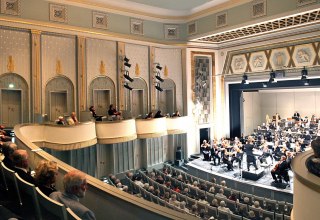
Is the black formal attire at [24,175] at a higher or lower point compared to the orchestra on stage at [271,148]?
higher

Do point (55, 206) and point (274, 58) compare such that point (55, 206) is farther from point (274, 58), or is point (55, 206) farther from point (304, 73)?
point (274, 58)

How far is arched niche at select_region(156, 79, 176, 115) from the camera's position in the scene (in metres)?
14.0

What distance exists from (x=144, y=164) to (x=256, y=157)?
16.9 feet

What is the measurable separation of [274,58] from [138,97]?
6829mm

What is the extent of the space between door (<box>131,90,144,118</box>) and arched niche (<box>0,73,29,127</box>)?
483 cm

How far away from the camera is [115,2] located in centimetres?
1216

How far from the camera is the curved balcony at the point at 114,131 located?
33.0 feet

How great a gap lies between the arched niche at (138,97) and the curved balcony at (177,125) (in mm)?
1396

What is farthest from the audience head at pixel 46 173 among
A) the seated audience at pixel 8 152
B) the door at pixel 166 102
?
the door at pixel 166 102

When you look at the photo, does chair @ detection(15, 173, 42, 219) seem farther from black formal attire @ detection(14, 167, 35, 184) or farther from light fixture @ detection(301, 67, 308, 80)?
light fixture @ detection(301, 67, 308, 80)

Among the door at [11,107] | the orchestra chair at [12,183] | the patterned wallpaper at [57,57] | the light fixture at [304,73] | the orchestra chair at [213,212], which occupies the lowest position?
the orchestra chair at [213,212]

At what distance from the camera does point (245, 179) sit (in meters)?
10.8

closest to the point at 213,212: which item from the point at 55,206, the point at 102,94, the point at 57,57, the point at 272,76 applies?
the point at 55,206

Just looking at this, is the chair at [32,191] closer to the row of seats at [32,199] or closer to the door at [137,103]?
the row of seats at [32,199]
